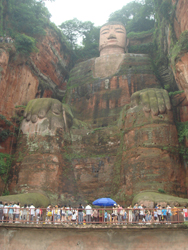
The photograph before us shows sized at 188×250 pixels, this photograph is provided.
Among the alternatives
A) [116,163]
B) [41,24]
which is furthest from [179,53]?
[41,24]

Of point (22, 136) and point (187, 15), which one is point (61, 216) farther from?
point (187, 15)

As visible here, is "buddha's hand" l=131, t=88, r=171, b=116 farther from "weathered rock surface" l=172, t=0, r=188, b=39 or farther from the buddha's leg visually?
"weathered rock surface" l=172, t=0, r=188, b=39

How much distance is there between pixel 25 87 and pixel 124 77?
28.7 ft

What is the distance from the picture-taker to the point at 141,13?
41.2 meters

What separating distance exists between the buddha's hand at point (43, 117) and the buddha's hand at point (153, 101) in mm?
5430

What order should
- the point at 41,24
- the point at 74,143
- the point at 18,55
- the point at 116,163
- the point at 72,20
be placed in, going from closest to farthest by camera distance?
1. the point at 116,163
2. the point at 74,143
3. the point at 18,55
4. the point at 41,24
5. the point at 72,20

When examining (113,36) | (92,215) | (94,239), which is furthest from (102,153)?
(113,36)

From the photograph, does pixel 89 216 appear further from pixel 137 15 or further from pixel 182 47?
pixel 137 15

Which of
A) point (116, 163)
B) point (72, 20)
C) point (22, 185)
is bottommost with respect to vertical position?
point (22, 185)

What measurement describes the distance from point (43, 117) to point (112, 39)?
49.5 ft

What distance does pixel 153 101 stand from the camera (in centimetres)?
2181

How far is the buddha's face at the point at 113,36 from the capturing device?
33.9 meters

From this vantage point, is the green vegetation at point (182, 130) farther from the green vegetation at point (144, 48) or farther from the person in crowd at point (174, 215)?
the green vegetation at point (144, 48)

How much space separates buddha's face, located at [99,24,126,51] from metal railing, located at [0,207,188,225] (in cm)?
2326
